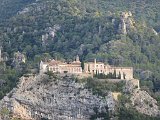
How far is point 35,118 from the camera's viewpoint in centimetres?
16262

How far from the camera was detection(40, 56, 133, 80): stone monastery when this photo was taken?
553 ft

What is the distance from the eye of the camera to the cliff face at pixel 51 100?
16150 cm

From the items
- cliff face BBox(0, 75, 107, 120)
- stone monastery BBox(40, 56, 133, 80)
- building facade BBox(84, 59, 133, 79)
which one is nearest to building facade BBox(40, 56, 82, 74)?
stone monastery BBox(40, 56, 133, 80)

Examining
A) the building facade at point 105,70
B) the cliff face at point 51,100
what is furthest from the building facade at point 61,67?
the cliff face at point 51,100

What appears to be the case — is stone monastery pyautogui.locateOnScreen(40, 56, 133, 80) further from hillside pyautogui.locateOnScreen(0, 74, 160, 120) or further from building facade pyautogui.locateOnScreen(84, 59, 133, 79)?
hillside pyautogui.locateOnScreen(0, 74, 160, 120)

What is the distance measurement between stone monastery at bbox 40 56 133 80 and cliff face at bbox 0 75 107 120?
148 inches

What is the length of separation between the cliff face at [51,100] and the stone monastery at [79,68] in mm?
3761

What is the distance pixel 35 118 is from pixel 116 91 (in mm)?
13594

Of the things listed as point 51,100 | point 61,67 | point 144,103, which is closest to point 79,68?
point 61,67

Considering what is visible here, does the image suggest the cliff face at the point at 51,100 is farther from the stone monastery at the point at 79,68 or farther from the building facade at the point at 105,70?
the building facade at the point at 105,70

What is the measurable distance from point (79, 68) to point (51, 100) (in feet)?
27.9

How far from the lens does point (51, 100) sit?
16388cm

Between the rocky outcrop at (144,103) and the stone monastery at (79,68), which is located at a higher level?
the stone monastery at (79,68)

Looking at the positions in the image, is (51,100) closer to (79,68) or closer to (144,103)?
(79,68)
